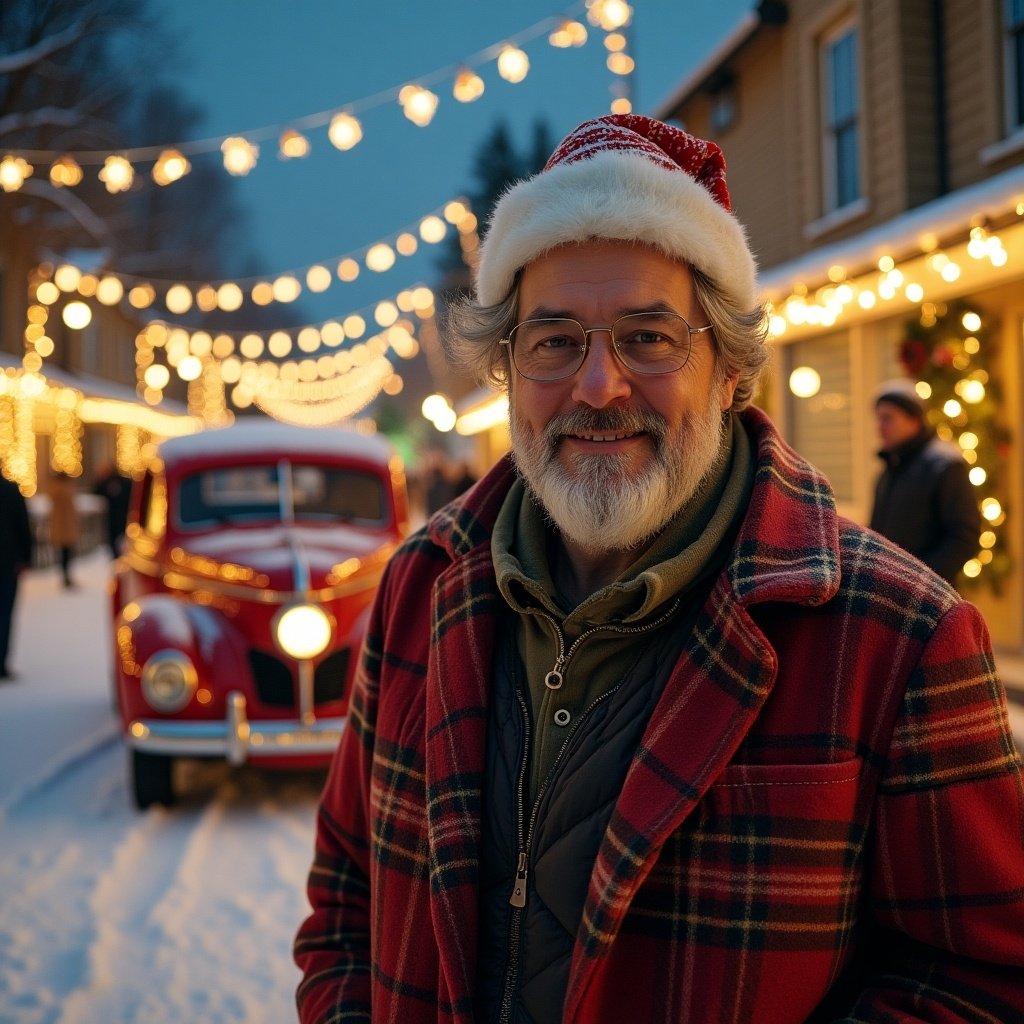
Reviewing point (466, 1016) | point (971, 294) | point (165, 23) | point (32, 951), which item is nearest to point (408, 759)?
point (466, 1016)

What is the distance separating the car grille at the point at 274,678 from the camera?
5.72 metres

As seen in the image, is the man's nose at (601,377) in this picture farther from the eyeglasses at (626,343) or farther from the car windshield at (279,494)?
the car windshield at (279,494)

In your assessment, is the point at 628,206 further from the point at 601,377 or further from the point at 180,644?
the point at 180,644

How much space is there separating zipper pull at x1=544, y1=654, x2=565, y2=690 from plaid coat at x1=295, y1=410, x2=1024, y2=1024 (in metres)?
0.21

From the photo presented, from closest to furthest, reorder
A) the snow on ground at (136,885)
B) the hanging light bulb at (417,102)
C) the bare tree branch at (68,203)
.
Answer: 1. the snow on ground at (136,885)
2. the hanging light bulb at (417,102)
3. the bare tree branch at (68,203)

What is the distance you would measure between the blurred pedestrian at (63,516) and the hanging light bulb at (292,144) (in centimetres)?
761

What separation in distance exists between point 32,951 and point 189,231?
147 ft

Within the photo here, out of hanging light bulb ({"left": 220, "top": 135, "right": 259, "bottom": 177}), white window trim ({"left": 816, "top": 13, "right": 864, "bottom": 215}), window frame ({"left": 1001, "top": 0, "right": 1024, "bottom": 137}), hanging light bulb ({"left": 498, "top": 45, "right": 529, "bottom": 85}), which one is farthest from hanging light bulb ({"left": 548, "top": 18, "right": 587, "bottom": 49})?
window frame ({"left": 1001, "top": 0, "right": 1024, "bottom": 137})

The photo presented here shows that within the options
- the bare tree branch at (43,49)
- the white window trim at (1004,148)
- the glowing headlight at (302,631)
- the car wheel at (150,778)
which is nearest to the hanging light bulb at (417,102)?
the white window trim at (1004,148)

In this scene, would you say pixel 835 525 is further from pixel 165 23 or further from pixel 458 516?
pixel 165 23

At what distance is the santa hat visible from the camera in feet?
5.57

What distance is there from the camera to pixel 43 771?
6145 mm

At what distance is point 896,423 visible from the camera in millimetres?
5520

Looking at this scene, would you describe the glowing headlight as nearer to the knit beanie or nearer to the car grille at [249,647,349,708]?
the car grille at [249,647,349,708]
